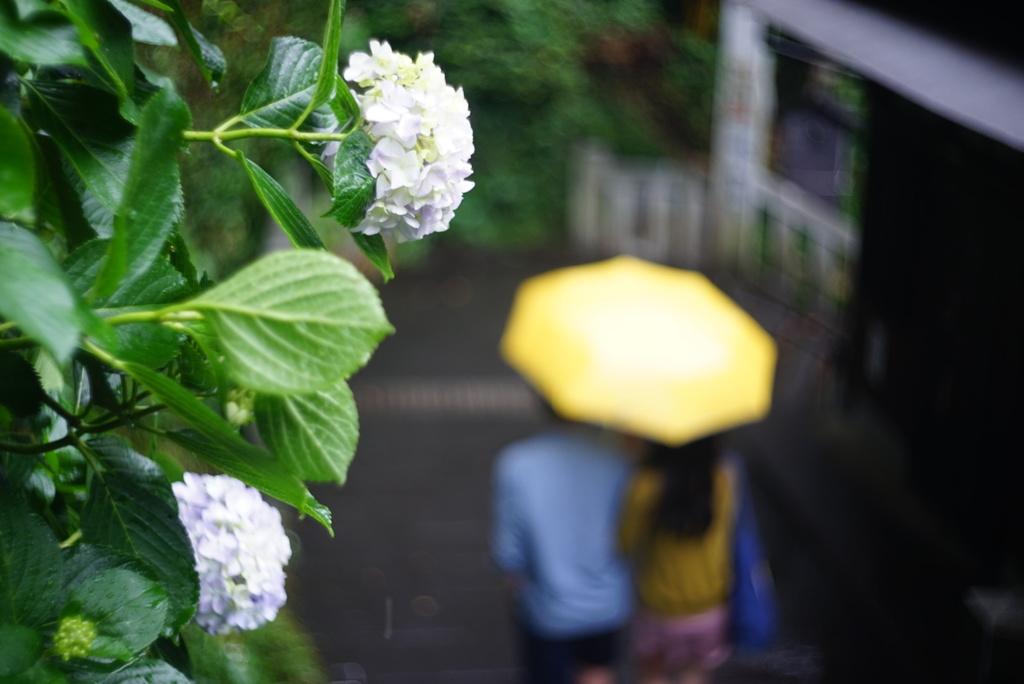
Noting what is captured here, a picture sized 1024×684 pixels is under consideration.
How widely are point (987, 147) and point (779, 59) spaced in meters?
4.35

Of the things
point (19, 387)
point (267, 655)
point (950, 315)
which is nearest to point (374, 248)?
point (19, 387)

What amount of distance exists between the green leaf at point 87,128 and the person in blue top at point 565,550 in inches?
122

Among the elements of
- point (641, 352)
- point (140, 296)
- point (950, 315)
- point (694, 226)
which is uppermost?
point (140, 296)

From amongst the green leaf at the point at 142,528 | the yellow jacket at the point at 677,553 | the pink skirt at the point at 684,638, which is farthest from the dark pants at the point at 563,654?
the green leaf at the point at 142,528

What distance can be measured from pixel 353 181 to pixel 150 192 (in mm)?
188

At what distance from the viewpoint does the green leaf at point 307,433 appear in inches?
28.2

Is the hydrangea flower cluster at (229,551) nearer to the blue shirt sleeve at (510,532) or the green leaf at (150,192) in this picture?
the green leaf at (150,192)

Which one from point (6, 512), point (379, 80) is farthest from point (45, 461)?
point (379, 80)

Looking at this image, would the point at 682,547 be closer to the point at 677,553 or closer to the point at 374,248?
the point at 677,553

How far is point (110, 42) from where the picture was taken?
842 mm

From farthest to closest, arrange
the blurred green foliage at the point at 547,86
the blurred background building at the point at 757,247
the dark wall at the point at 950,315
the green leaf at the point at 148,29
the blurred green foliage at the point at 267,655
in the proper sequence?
the blurred green foliage at the point at 547,86 → the dark wall at the point at 950,315 → the blurred background building at the point at 757,247 → the blurred green foliage at the point at 267,655 → the green leaf at the point at 148,29

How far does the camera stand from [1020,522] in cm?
465

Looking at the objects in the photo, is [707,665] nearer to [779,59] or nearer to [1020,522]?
[1020,522]

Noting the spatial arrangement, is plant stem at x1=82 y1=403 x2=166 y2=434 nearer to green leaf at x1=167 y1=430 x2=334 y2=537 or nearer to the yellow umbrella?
green leaf at x1=167 y1=430 x2=334 y2=537
